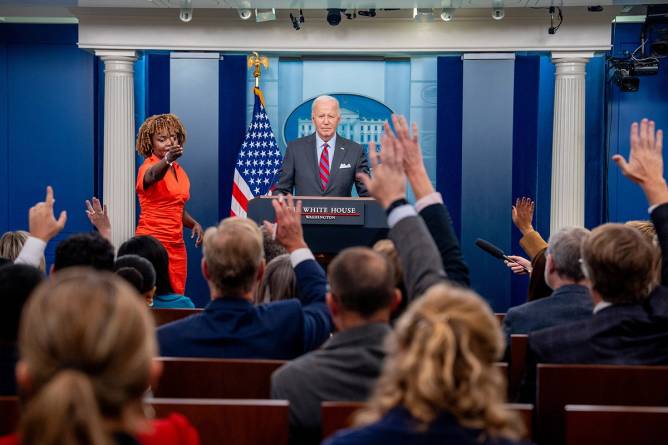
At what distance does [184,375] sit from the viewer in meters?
2.46

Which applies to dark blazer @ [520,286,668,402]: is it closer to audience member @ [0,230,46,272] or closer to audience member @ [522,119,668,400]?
audience member @ [522,119,668,400]

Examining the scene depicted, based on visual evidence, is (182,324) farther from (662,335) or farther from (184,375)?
(662,335)

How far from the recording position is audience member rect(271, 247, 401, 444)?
2133 mm

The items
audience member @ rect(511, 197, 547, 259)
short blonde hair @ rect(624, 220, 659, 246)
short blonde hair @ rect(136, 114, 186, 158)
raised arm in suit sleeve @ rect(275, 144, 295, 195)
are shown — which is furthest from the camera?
raised arm in suit sleeve @ rect(275, 144, 295, 195)

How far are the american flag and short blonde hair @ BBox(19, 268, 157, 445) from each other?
6031 millimetres

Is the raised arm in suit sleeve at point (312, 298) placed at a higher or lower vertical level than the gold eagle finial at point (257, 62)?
lower

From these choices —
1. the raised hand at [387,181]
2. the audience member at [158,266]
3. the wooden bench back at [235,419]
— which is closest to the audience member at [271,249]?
the audience member at [158,266]

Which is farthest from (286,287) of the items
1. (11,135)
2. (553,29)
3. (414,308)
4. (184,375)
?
(11,135)

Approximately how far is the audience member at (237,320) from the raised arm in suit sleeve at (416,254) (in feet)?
1.78

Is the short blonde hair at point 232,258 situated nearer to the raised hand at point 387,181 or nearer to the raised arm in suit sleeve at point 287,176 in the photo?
the raised hand at point 387,181

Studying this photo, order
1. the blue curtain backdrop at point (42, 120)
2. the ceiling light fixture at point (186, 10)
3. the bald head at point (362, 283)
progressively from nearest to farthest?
the bald head at point (362, 283) → the ceiling light fixture at point (186, 10) → the blue curtain backdrop at point (42, 120)

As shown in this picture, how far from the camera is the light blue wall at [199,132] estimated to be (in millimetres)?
7844

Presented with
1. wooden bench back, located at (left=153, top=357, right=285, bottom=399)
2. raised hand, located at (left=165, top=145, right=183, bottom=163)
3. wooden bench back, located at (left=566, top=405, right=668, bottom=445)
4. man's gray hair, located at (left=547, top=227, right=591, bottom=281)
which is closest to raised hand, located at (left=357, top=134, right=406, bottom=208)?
wooden bench back, located at (left=153, top=357, right=285, bottom=399)

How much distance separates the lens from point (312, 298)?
116 inches
